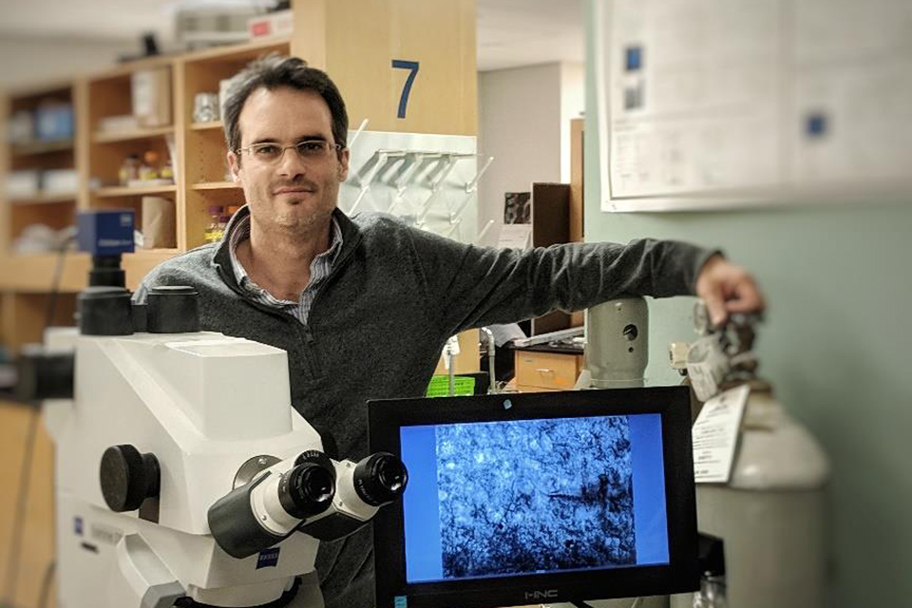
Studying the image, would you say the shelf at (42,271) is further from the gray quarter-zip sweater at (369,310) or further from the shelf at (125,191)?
the gray quarter-zip sweater at (369,310)

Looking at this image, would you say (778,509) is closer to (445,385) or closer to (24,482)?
(24,482)

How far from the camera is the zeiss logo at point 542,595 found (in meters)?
1.38

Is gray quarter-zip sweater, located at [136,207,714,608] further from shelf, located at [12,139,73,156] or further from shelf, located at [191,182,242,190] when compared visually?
shelf, located at [12,139,73,156]

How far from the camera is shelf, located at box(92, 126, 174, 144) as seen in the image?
109cm

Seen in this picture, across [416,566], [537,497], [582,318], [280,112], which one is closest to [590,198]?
[582,318]

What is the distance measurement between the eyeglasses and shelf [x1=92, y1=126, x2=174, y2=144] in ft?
1.87

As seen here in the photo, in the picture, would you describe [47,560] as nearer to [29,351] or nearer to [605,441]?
[29,351]

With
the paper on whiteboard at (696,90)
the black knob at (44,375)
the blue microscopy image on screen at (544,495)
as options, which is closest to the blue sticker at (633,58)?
the paper on whiteboard at (696,90)

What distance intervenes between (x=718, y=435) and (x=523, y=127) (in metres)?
0.60

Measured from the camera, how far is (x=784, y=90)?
955 millimetres

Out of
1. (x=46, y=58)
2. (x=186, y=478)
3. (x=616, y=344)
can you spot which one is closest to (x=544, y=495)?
(x=616, y=344)

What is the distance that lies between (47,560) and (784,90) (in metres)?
0.94

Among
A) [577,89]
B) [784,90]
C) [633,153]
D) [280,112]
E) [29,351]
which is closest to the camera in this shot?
[784,90]

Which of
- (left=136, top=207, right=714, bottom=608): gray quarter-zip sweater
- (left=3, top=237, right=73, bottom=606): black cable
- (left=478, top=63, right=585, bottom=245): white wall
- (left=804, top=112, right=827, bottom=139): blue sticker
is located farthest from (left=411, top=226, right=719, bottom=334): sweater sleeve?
(left=3, top=237, right=73, bottom=606): black cable
